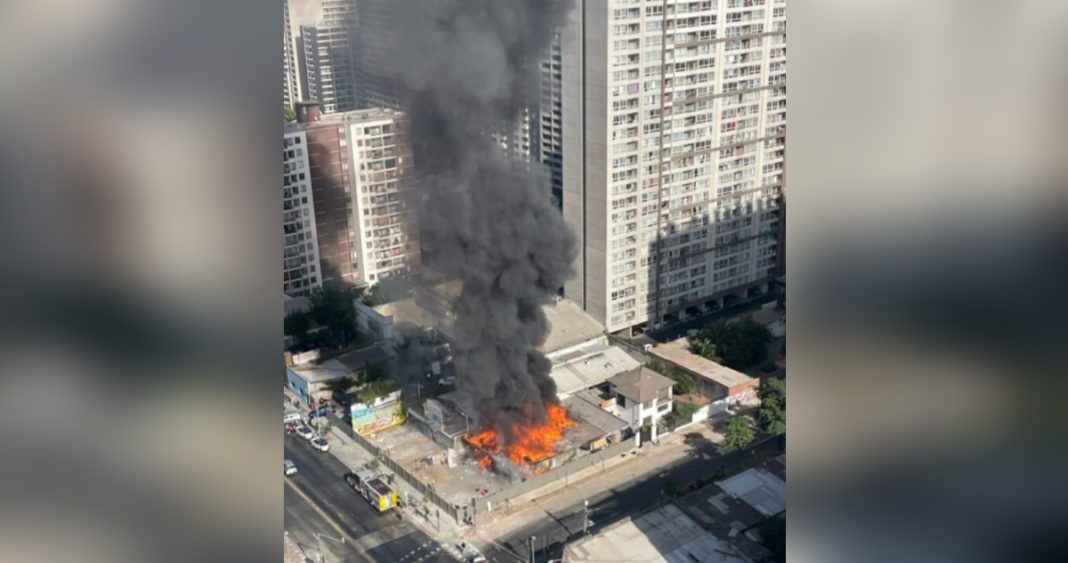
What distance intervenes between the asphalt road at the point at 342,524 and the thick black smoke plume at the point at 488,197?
5.19 feet

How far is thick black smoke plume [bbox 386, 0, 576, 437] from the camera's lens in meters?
8.45

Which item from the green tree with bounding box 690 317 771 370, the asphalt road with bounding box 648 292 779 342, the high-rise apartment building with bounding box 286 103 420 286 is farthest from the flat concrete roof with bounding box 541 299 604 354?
the high-rise apartment building with bounding box 286 103 420 286

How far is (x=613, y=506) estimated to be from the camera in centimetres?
795

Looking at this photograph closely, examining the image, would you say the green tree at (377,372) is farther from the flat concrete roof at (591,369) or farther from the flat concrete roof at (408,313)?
the flat concrete roof at (591,369)

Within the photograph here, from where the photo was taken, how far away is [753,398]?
9906 mm

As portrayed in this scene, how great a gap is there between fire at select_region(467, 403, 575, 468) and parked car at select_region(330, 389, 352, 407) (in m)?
1.87

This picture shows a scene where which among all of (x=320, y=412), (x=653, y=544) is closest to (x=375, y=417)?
→ (x=320, y=412)

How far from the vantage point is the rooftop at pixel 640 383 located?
924 centimetres

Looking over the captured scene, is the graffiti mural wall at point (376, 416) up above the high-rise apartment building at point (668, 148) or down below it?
below

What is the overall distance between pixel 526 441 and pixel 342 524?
2.02 metres

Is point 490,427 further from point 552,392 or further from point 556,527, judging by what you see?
point 556,527

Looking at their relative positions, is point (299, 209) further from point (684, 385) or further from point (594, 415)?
point (684, 385)

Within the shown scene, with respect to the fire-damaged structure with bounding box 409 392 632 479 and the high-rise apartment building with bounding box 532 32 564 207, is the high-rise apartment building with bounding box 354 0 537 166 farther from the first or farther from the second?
the fire-damaged structure with bounding box 409 392 632 479

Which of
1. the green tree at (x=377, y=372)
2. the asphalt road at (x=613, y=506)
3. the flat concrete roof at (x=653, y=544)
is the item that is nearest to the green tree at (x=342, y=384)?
the green tree at (x=377, y=372)
